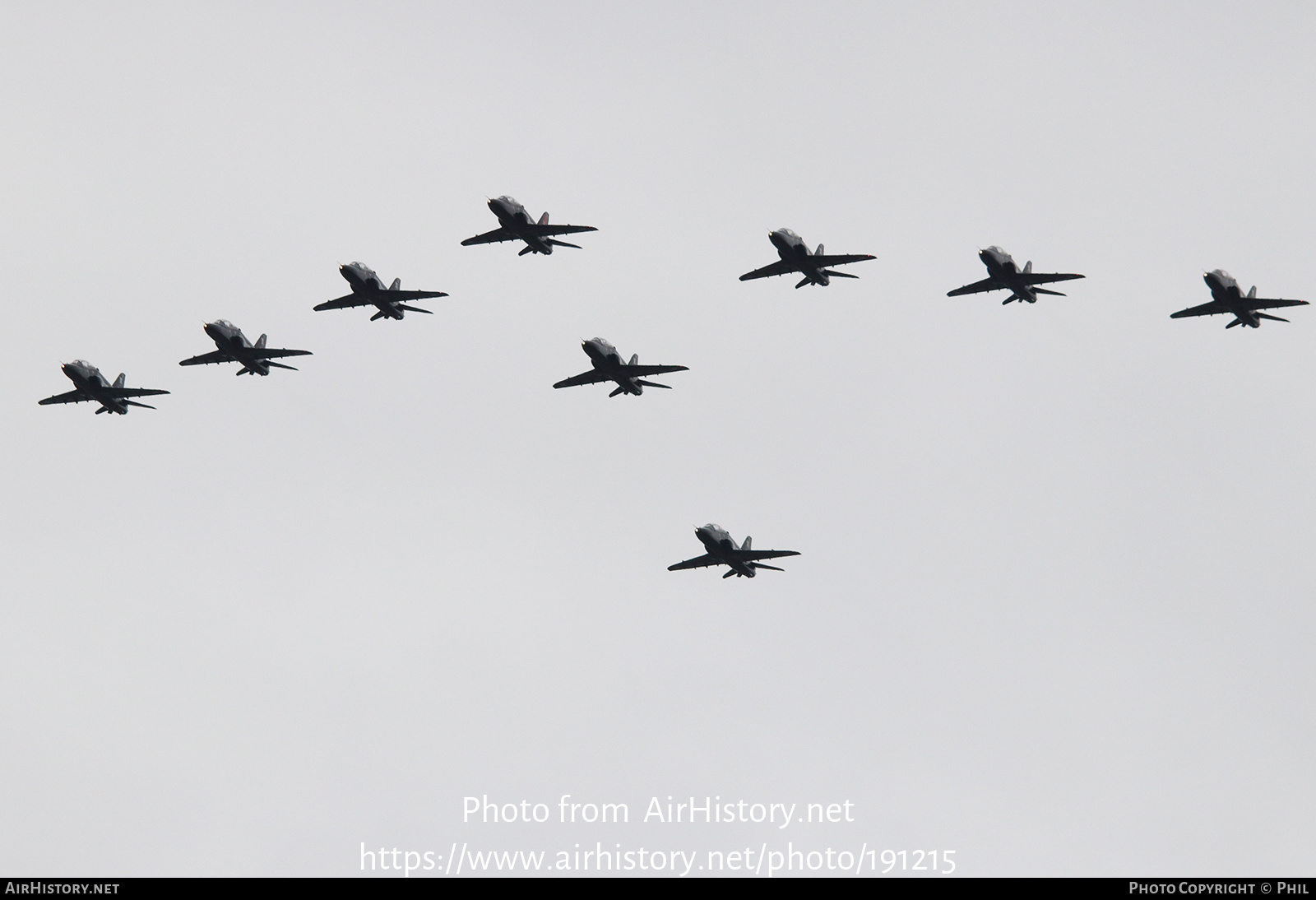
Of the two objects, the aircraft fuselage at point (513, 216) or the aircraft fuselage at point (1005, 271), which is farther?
the aircraft fuselage at point (1005, 271)

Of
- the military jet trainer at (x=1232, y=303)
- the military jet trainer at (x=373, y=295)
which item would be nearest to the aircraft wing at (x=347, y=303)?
the military jet trainer at (x=373, y=295)

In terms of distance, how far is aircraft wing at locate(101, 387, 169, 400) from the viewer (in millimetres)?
112062

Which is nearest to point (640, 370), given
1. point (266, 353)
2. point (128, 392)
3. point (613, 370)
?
point (613, 370)

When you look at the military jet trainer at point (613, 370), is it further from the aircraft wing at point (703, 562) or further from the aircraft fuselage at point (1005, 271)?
the aircraft fuselage at point (1005, 271)

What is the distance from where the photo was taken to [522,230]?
360 feet

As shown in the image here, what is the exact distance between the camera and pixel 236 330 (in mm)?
109500

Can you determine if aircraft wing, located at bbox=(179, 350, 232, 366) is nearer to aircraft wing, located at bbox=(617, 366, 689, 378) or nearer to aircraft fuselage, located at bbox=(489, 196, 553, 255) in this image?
aircraft fuselage, located at bbox=(489, 196, 553, 255)

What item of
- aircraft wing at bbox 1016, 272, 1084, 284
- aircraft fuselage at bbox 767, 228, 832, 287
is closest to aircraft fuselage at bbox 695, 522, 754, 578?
aircraft fuselage at bbox 767, 228, 832, 287

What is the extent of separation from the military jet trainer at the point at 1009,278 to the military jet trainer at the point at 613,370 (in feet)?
84.4

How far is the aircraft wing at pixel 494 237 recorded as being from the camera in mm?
110188
